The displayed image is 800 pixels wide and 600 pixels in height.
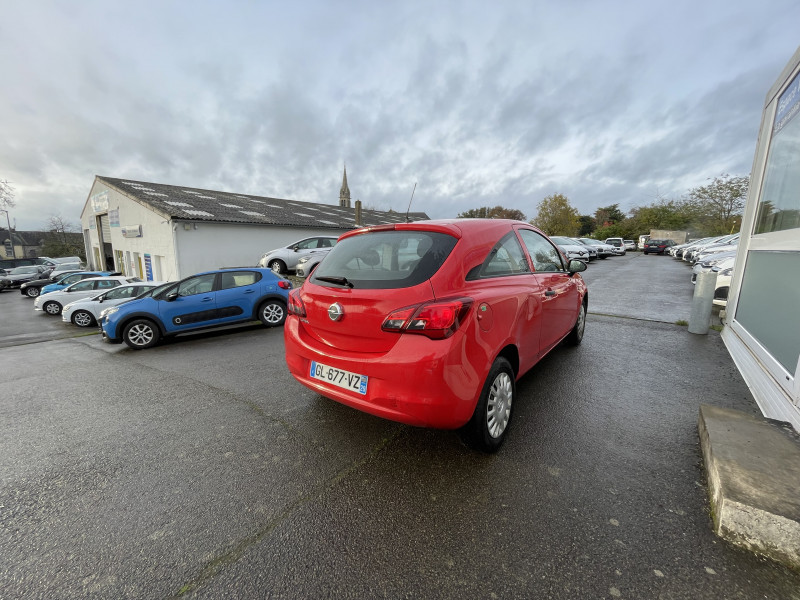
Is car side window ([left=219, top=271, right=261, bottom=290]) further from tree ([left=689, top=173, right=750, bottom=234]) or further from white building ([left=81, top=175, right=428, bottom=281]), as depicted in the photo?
tree ([left=689, top=173, right=750, bottom=234])

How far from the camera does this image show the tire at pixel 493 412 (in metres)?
2.44

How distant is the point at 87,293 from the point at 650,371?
754 inches

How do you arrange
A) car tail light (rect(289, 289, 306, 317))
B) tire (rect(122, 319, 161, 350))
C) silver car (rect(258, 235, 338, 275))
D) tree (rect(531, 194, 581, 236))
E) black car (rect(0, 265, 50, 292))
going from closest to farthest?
1. car tail light (rect(289, 289, 306, 317))
2. tire (rect(122, 319, 161, 350))
3. silver car (rect(258, 235, 338, 275))
4. black car (rect(0, 265, 50, 292))
5. tree (rect(531, 194, 581, 236))

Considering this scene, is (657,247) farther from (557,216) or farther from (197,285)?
(197,285)

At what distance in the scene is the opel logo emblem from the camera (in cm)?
256

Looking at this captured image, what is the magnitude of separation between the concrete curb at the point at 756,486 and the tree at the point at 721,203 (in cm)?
4138

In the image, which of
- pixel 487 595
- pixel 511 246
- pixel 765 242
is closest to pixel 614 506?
pixel 487 595

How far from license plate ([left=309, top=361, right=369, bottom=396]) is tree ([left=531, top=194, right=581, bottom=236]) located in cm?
4575

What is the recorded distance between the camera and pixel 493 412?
2596mm

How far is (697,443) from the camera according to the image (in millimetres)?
2650

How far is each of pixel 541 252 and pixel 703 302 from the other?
3677mm

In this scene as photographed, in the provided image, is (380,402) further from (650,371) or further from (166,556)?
(650,371)

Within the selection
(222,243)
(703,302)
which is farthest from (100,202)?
(703,302)

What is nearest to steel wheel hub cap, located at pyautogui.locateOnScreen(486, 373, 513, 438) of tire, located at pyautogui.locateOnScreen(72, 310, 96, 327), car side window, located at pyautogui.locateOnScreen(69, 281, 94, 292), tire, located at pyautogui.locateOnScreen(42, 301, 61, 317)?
tire, located at pyautogui.locateOnScreen(72, 310, 96, 327)
